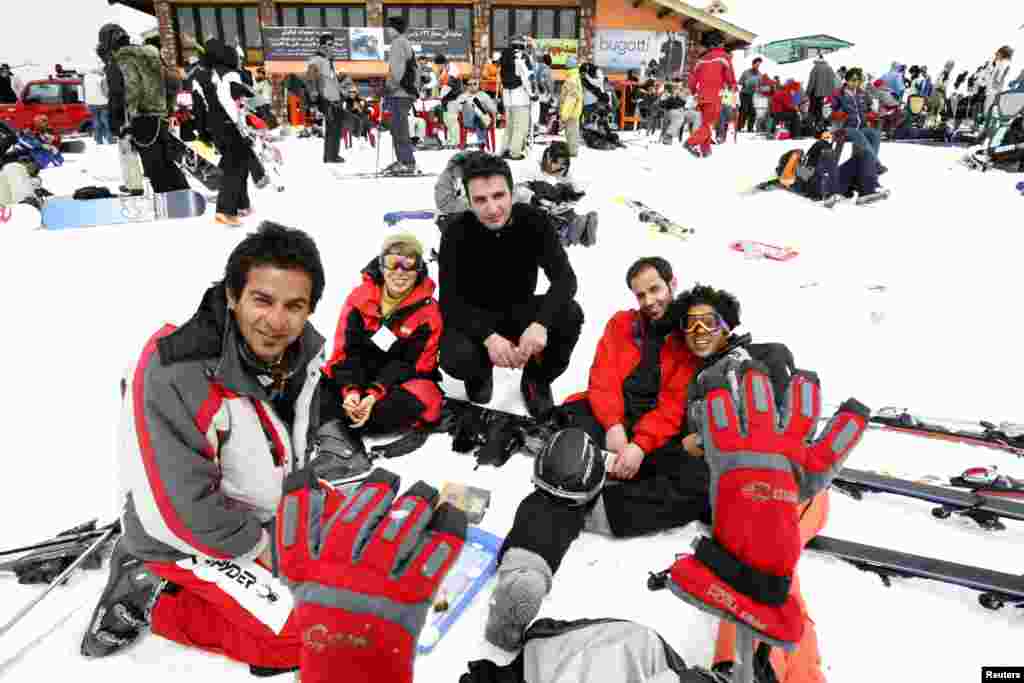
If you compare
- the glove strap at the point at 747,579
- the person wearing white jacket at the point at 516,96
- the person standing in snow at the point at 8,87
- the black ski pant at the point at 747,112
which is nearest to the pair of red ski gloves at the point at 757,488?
the glove strap at the point at 747,579

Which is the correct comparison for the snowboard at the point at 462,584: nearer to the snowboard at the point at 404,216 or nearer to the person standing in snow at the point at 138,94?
the snowboard at the point at 404,216

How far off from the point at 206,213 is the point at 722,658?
6279 mm

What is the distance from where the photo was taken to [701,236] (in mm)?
5793

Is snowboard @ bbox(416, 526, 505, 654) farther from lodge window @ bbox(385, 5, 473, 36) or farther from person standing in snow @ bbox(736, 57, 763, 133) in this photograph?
lodge window @ bbox(385, 5, 473, 36)

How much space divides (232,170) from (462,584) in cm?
509

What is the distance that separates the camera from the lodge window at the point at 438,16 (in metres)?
17.4

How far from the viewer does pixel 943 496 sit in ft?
6.71

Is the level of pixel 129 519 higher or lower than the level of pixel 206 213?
Answer: lower

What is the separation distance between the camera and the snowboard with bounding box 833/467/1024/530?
1961mm

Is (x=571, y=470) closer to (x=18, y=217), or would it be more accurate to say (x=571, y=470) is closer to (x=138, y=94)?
(x=138, y=94)

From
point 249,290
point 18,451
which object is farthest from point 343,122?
point 249,290

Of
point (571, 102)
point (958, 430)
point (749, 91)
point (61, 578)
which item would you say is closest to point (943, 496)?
point (958, 430)

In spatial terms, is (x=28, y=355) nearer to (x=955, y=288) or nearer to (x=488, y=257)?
(x=488, y=257)

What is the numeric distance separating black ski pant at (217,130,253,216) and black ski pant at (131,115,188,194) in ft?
2.10
